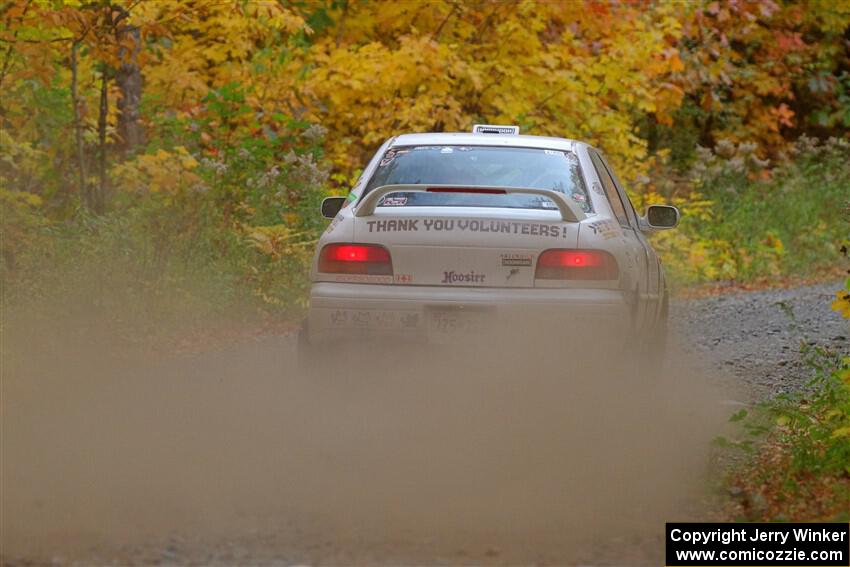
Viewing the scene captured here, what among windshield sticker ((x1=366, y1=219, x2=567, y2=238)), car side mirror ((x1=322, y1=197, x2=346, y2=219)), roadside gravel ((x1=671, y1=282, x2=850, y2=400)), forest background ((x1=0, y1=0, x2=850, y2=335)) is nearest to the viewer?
windshield sticker ((x1=366, y1=219, x2=567, y2=238))

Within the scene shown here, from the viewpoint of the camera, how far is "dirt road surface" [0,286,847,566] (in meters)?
5.42

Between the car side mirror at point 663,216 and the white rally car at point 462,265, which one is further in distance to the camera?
the car side mirror at point 663,216

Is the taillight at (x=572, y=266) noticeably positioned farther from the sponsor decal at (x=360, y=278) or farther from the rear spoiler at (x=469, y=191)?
the sponsor decal at (x=360, y=278)

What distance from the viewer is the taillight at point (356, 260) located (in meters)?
7.72

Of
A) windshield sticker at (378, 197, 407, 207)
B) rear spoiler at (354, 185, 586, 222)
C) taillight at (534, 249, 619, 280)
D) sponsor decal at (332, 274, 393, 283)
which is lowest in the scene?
sponsor decal at (332, 274, 393, 283)

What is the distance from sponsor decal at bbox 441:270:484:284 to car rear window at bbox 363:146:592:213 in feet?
1.99

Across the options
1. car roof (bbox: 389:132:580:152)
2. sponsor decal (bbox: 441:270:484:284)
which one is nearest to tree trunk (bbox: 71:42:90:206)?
car roof (bbox: 389:132:580:152)

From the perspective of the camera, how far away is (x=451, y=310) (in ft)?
24.8

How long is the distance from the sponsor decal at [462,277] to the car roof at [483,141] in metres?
1.35

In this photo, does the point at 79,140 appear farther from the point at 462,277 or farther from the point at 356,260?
the point at 462,277

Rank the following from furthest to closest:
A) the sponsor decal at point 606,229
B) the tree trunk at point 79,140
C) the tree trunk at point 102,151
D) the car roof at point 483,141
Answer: the tree trunk at point 102,151 < the tree trunk at point 79,140 < the car roof at point 483,141 < the sponsor decal at point 606,229

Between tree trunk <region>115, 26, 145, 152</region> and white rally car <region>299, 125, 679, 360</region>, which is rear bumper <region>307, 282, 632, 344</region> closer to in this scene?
white rally car <region>299, 125, 679, 360</region>

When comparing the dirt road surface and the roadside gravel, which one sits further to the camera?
the roadside gravel

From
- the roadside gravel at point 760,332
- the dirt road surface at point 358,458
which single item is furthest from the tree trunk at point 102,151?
the roadside gravel at point 760,332
